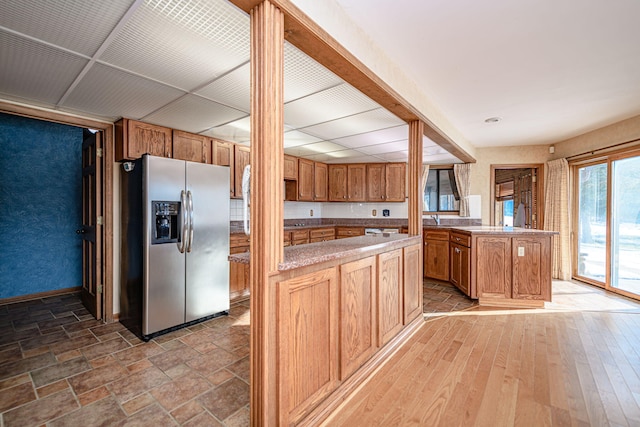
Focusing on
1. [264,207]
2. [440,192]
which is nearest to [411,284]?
[264,207]

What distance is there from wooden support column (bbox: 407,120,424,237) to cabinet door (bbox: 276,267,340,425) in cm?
167

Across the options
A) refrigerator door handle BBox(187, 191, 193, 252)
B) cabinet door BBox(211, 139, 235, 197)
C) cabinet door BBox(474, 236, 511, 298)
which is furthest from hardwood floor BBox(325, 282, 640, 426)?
cabinet door BBox(211, 139, 235, 197)

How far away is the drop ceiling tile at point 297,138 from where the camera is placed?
3.88 meters

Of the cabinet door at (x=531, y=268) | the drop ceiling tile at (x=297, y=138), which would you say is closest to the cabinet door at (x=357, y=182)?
the drop ceiling tile at (x=297, y=138)

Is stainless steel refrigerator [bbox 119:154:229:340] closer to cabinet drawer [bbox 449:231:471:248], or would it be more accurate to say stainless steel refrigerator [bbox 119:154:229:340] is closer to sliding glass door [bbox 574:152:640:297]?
cabinet drawer [bbox 449:231:471:248]

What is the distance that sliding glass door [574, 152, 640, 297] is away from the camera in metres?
3.97

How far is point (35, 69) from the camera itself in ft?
6.97

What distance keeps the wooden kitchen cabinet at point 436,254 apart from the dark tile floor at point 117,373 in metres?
3.10

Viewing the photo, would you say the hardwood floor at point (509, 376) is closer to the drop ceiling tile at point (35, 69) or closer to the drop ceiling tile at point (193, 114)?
the drop ceiling tile at point (193, 114)

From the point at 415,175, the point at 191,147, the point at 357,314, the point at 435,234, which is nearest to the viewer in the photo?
the point at 357,314

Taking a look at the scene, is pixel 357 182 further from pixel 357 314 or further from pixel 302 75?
pixel 357 314

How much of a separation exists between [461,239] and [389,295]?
2.24 meters

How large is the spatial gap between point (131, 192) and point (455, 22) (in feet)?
10.5

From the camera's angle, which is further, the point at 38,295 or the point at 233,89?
the point at 38,295
